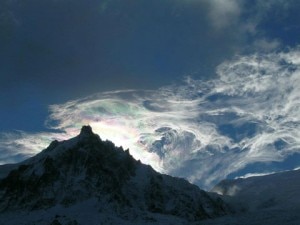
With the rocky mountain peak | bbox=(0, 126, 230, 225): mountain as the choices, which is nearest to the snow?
bbox=(0, 126, 230, 225): mountain

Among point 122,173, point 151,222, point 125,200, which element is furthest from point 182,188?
point 151,222

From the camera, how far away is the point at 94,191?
121125 mm

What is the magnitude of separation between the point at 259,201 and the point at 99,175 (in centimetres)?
8069

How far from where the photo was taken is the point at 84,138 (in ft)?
467

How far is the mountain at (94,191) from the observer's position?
4277 inches

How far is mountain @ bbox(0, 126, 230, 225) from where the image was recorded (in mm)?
108625

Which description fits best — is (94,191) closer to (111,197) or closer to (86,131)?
(111,197)

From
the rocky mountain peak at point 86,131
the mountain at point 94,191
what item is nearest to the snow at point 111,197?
the mountain at point 94,191

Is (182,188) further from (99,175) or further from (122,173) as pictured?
(99,175)

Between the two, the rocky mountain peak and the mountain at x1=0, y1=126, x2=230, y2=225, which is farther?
the rocky mountain peak

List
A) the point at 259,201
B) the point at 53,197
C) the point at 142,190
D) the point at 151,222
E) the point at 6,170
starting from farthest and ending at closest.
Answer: the point at 259,201 < the point at 6,170 < the point at 142,190 < the point at 53,197 < the point at 151,222

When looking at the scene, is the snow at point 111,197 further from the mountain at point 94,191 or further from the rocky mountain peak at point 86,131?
the rocky mountain peak at point 86,131

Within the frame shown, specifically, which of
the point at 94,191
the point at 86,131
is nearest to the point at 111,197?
the point at 94,191

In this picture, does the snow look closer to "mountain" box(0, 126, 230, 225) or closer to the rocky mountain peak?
"mountain" box(0, 126, 230, 225)
